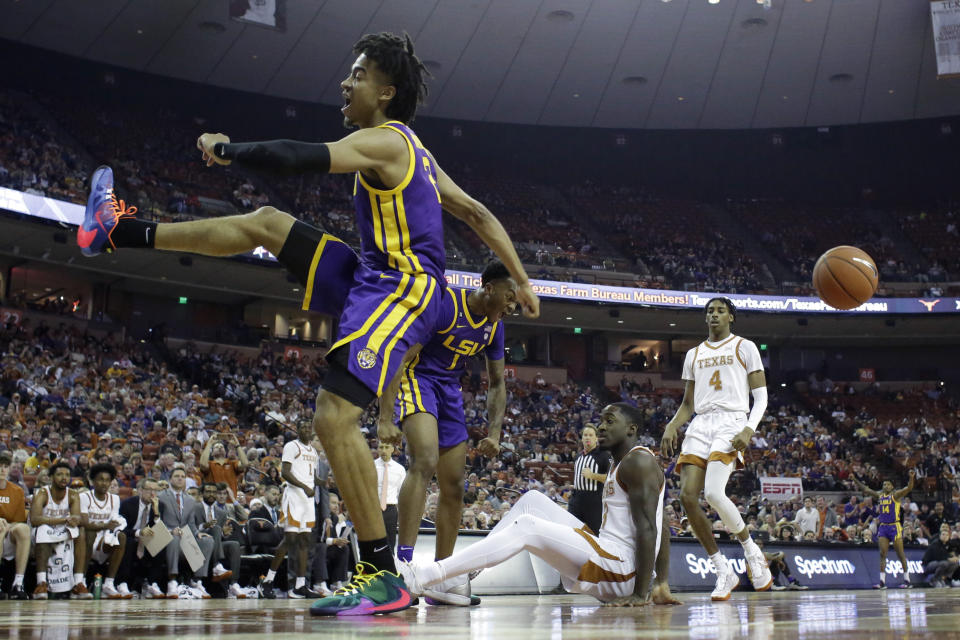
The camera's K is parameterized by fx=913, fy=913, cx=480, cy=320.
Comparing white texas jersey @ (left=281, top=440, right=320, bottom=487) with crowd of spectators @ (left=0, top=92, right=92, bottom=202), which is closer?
white texas jersey @ (left=281, top=440, right=320, bottom=487)

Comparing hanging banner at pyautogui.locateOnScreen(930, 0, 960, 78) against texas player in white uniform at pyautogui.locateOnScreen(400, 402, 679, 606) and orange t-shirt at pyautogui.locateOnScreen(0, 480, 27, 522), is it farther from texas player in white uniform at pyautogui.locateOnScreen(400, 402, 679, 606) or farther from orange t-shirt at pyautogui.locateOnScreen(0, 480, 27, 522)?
orange t-shirt at pyautogui.locateOnScreen(0, 480, 27, 522)

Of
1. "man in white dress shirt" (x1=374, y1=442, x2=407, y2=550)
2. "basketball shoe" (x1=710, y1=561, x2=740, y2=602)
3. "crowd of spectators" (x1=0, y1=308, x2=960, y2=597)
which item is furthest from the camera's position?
"crowd of spectators" (x1=0, y1=308, x2=960, y2=597)

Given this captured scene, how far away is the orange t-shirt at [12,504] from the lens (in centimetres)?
786

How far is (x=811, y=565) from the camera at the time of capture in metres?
11.1

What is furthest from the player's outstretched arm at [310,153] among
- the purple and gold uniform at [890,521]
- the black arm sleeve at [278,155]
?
the purple and gold uniform at [890,521]

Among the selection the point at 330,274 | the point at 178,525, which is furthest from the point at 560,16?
the point at 330,274

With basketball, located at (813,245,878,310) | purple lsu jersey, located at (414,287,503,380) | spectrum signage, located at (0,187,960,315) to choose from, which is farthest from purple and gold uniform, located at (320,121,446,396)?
spectrum signage, located at (0,187,960,315)

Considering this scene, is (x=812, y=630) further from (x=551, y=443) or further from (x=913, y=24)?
(x=913, y=24)

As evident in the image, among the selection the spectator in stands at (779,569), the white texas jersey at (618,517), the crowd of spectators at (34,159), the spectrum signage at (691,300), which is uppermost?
the crowd of spectators at (34,159)

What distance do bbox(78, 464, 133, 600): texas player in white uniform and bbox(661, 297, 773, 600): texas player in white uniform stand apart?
508 cm

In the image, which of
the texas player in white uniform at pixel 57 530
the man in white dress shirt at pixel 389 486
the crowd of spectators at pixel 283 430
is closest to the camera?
the texas player in white uniform at pixel 57 530

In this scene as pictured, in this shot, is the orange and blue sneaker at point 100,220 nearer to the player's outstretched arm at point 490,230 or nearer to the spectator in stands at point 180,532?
the player's outstretched arm at point 490,230

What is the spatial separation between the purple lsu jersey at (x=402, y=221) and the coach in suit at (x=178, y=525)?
5907 millimetres

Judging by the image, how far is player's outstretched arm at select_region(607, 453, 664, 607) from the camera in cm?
413
